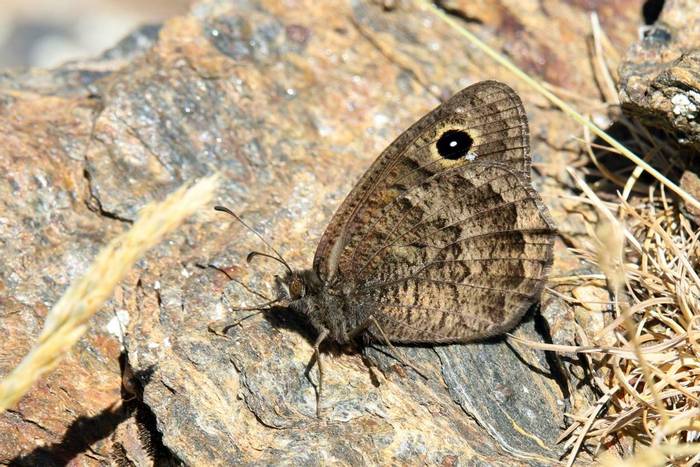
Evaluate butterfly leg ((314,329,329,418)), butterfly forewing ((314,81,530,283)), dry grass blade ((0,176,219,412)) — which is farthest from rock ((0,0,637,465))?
dry grass blade ((0,176,219,412))

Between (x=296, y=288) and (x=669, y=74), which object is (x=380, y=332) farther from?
(x=669, y=74)

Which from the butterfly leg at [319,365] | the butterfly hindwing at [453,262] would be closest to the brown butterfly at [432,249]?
the butterfly hindwing at [453,262]

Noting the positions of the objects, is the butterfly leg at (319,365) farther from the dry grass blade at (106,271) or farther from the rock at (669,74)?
the rock at (669,74)

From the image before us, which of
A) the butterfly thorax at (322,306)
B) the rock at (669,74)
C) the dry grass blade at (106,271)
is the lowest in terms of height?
the butterfly thorax at (322,306)

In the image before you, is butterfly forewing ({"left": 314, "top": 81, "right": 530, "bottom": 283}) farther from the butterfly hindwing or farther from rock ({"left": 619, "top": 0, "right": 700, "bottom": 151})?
rock ({"left": 619, "top": 0, "right": 700, "bottom": 151})

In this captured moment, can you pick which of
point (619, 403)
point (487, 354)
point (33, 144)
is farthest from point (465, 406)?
point (33, 144)

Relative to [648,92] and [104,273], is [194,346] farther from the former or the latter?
[648,92]
